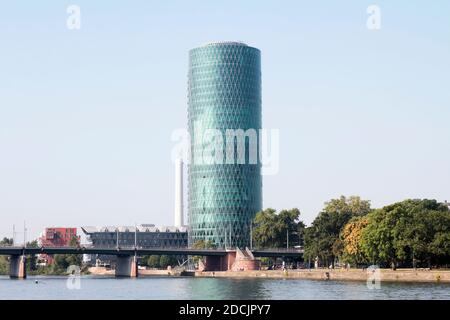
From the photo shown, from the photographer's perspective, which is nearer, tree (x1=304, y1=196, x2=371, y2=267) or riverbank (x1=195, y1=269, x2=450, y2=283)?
riverbank (x1=195, y1=269, x2=450, y2=283)

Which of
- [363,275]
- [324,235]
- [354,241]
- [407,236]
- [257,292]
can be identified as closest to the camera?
[257,292]

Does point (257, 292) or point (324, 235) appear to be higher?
point (324, 235)

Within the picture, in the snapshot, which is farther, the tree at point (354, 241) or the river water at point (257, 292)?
the tree at point (354, 241)

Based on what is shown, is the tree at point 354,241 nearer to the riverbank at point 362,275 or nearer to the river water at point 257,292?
the riverbank at point 362,275

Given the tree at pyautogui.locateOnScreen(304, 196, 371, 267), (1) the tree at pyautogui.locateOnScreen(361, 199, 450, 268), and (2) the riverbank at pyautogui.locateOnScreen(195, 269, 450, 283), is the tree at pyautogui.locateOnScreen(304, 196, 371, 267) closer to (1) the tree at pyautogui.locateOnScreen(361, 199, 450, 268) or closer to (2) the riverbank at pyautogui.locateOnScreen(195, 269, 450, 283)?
(2) the riverbank at pyautogui.locateOnScreen(195, 269, 450, 283)

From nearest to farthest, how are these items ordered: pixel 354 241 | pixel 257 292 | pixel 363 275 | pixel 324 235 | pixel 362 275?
pixel 257 292 < pixel 363 275 < pixel 362 275 < pixel 354 241 < pixel 324 235

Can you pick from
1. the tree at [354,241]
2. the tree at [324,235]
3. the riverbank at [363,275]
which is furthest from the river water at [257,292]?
the tree at [324,235]

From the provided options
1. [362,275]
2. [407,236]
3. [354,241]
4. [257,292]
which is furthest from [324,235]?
[257,292]

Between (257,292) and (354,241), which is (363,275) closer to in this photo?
(354,241)

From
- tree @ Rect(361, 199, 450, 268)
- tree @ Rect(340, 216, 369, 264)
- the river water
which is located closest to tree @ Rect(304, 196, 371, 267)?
tree @ Rect(340, 216, 369, 264)

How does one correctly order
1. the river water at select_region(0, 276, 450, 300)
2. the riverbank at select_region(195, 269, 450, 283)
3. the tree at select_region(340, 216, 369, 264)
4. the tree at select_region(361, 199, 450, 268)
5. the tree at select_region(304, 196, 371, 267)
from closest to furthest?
1. the river water at select_region(0, 276, 450, 300)
2. the riverbank at select_region(195, 269, 450, 283)
3. the tree at select_region(361, 199, 450, 268)
4. the tree at select_region(340, 216, 369, 264)
5. the tree at select_region(304, 196, 371, 267)
